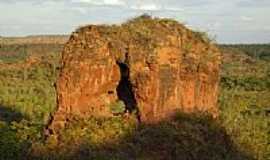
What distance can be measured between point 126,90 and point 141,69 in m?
1.93

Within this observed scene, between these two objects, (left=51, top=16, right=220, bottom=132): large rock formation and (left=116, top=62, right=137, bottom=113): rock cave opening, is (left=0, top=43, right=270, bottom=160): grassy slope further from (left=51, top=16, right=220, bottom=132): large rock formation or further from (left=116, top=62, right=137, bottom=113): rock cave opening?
(left=116, top=62, right=137, bottom=113): rock cave opening

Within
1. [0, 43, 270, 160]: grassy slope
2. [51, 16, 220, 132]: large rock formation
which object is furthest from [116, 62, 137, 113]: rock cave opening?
[0, 43, 270, 160]: grassy slope

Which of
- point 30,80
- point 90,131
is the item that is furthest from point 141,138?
point 30,80

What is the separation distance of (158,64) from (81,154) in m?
3.37

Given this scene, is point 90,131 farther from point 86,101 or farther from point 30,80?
point 30,80

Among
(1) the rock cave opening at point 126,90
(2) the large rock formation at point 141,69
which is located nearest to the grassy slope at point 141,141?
(2) the large rock formation at point 141,69

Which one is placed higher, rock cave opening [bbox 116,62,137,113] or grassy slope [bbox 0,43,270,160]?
rock cave opening [bbox 116,62,137,113]

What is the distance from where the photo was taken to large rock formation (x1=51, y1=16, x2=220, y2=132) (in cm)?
2172

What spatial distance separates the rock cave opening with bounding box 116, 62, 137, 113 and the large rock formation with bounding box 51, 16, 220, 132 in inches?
2.1

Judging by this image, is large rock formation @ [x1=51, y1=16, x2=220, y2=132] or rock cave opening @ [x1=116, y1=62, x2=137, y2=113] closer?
large rock formation @ [x1=51, y1=16, x2=220, y2=132]

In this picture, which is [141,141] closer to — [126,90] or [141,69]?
[141,69]

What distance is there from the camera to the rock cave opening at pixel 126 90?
22.5m

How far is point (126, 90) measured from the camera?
2345 cm

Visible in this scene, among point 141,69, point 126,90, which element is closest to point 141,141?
point 141,69
